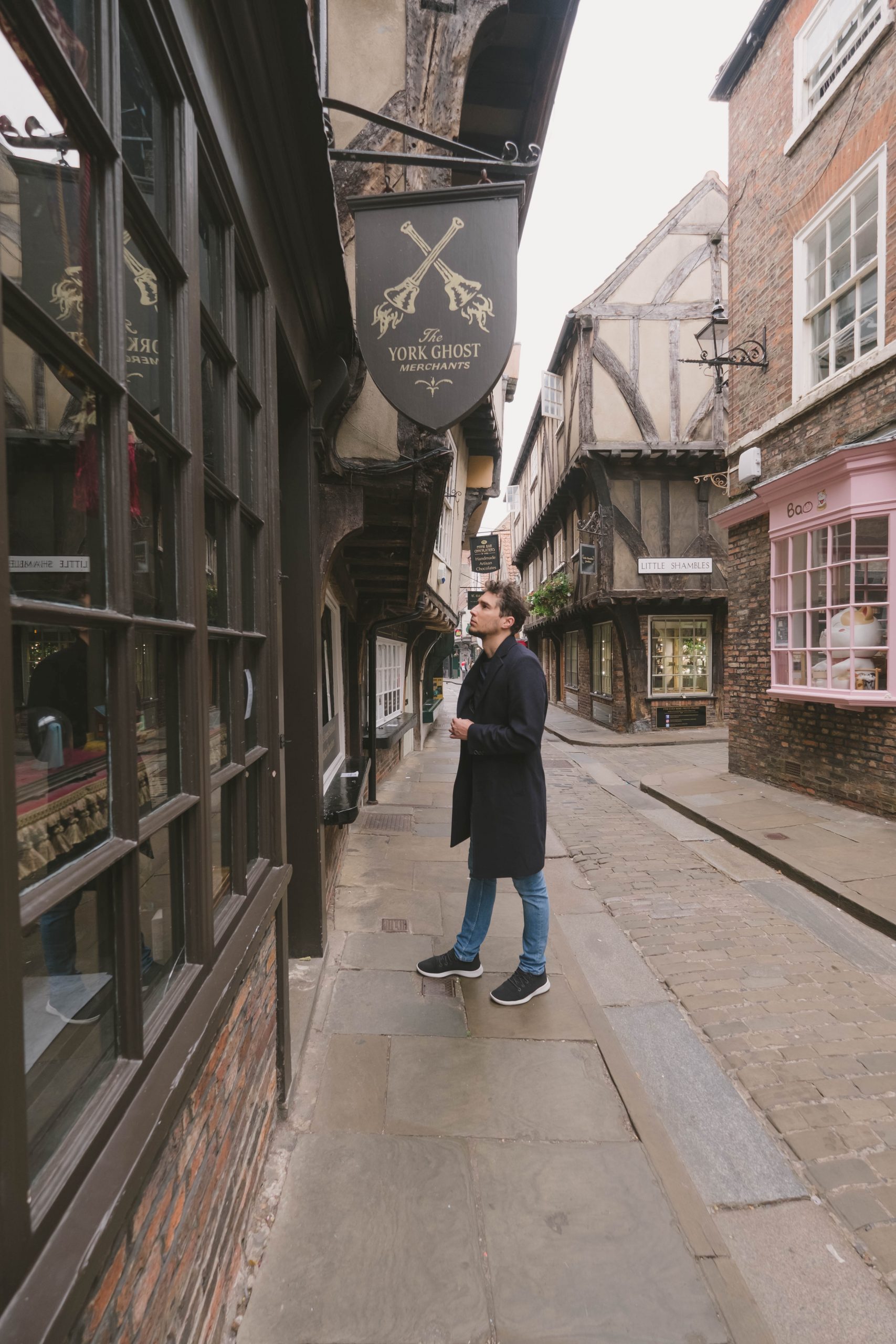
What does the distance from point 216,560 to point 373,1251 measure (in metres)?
2.05

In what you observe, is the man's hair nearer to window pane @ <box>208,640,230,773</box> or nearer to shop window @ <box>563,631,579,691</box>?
window pane @ <box>208,640,230,773</box>

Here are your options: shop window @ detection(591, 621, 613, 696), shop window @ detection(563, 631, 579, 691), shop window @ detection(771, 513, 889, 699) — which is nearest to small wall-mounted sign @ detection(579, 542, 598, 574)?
shop window @ detection(591, 621, 613, 696)

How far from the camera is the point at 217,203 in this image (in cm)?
185

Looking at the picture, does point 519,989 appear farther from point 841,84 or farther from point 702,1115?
point 841,84

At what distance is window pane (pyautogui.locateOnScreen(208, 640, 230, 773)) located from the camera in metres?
1.86

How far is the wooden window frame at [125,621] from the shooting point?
2.76 feet

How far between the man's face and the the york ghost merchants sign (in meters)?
0.84

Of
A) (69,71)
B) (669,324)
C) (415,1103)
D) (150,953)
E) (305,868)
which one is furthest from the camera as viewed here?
(669,324)

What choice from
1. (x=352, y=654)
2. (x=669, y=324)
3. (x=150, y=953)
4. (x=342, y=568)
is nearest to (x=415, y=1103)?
(x=150, y=953)

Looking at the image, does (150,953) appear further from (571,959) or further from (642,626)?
(642,626)

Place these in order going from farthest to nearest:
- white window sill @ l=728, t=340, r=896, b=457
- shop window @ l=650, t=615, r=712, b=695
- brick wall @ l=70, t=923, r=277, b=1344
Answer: shop window @ l=650, t=615, r=712, b=695 → white window sill @ l=728, t=340, r=896, b=457 → brick wall @ l=70, t=923, r=277, b=1344

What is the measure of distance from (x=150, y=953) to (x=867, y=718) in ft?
24.1

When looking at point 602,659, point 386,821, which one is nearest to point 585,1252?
point 386,821

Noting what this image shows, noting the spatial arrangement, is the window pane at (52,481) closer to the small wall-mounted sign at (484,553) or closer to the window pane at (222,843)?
the window pane at (222,843)
